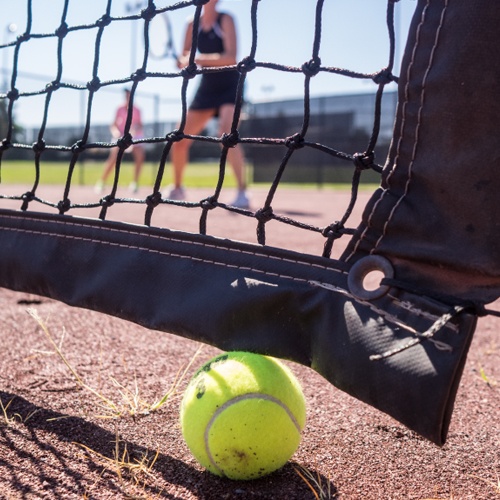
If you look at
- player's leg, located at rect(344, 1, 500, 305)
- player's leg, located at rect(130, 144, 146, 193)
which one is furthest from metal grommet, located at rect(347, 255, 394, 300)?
player's leg, located at rect(130, 144, 146, 193)

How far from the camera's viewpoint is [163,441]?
1.10 meters

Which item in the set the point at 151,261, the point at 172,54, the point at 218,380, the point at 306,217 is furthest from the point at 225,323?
the point at 172,54

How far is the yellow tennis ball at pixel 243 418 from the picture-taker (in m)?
0.96

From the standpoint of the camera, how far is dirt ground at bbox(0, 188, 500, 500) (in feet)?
3.11

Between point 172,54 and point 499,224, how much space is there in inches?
175

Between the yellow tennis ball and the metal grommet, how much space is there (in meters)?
0.21

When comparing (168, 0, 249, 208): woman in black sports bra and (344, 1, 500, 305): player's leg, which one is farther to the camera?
(168, 0, 249, 208): woman in black sports bra

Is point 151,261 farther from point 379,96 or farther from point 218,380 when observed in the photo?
point 379,96

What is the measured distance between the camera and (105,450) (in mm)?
1048

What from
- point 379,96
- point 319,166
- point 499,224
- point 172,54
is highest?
point 172,54

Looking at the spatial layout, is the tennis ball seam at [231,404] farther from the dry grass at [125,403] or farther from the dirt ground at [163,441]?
the dry grass at [125,403]

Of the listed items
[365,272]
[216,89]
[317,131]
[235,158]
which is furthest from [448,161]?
[317,131]

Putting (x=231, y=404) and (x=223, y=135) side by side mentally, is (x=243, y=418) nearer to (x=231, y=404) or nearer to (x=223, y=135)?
(x=231, y=404)

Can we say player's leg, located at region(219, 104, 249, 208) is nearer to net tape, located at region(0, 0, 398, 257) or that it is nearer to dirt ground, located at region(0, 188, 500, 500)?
net tape, located at region(0, 0, 398, 257)
